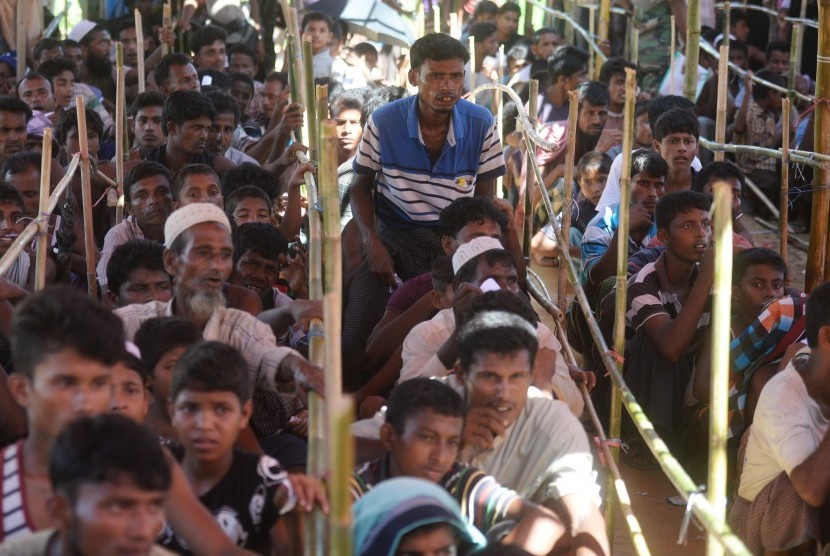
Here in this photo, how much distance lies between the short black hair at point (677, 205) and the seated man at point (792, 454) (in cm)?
119

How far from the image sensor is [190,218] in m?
3.42

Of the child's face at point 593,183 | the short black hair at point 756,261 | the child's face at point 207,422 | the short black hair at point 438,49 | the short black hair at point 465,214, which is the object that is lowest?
the child's face at point 207,422

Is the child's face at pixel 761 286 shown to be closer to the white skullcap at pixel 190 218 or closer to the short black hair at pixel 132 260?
the white skullcap at pixel 190 218

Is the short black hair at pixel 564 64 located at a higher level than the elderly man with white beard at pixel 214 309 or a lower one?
higher

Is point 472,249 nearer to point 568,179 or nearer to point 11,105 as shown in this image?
point 568,179

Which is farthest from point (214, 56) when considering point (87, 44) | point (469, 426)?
point (469, 426)

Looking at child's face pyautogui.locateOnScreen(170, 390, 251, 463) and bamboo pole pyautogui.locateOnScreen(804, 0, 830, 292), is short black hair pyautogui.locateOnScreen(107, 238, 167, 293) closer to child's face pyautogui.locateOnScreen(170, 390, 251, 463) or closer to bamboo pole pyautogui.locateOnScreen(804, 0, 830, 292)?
child's face pyautogui.locateOnScreen(170, 390, 251, 463)

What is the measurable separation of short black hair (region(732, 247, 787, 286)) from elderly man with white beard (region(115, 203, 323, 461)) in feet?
5.79

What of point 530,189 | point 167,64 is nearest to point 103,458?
point 530,189

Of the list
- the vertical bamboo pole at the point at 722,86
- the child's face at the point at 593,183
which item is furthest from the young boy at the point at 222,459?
the child's face at the point at 593,183

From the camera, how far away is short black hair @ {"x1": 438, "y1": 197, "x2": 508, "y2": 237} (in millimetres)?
4223

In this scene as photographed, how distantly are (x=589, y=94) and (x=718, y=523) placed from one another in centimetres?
479

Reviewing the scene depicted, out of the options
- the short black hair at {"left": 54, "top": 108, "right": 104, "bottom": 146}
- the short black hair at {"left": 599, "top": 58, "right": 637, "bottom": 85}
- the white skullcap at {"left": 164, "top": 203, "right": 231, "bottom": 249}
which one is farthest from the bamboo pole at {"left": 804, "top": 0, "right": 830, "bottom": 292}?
the short black hair at {"left": 54, "top": 108, "right": 104, "bottom": 146}

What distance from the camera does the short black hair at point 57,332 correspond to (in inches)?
92.5
